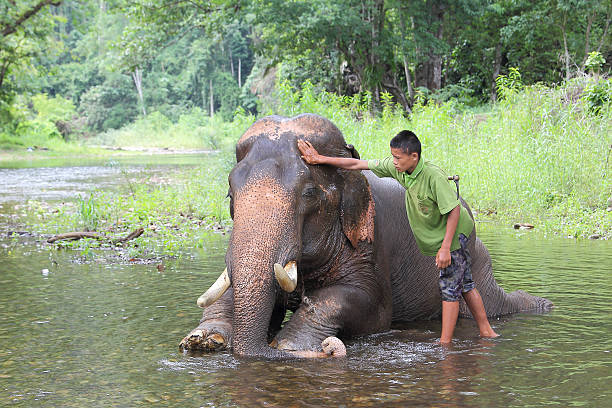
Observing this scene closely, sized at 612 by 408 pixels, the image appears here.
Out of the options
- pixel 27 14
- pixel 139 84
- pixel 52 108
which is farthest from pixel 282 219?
pixel 139 84

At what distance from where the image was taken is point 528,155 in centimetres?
1274

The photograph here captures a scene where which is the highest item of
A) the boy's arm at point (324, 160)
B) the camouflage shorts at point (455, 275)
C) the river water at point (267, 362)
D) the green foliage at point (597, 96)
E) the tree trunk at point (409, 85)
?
the tree trunk at point (409, 85)

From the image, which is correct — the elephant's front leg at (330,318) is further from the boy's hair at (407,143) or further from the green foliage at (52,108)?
the green foliage at (52,108)

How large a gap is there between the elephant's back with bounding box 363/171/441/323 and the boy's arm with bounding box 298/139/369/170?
682 millimetres

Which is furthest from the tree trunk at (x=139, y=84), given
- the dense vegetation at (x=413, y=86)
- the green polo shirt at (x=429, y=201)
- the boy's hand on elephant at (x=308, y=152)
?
the green polo shirt at (x=429, y=201)

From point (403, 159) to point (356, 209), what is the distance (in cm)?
58

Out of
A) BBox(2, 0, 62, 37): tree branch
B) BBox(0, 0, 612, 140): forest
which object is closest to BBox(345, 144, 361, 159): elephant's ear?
BBox(0, 0, 612, 140): forest

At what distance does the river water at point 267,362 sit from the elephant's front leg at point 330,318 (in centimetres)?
13

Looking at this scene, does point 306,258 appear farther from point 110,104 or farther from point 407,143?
point 110,104

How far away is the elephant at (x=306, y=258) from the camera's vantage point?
177 inches

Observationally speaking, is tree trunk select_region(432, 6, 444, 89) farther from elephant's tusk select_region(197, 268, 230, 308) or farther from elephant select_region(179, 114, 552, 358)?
elephant's tusk select_region(197, 268, 230, 308)

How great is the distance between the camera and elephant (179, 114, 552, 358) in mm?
4488

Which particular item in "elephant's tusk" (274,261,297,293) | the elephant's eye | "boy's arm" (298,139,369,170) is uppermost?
"boy's arm" (298,139,369,170)

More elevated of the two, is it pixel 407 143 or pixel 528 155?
pixel 407 143
